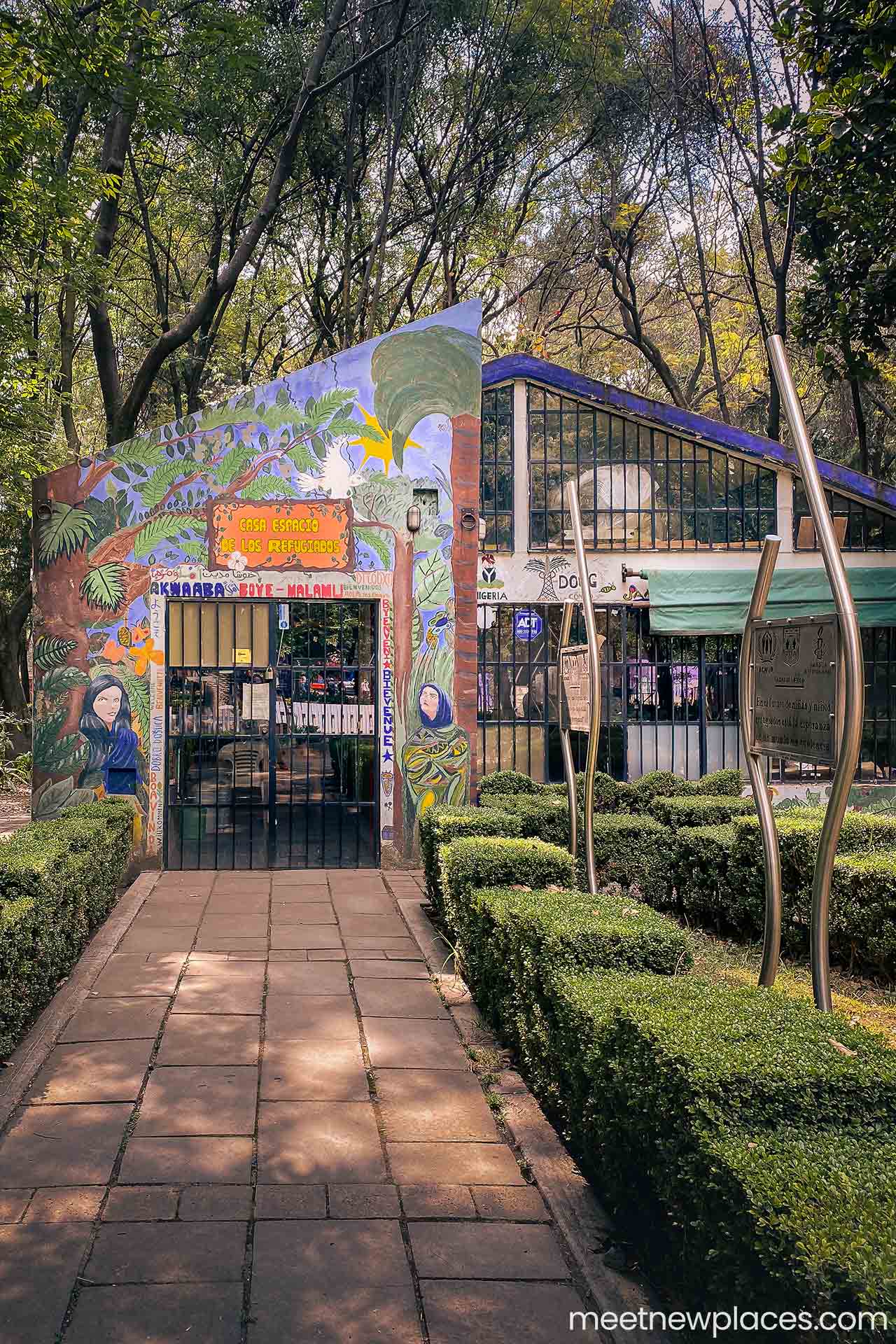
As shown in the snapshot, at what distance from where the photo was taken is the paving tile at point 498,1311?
3029mm

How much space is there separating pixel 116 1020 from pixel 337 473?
6121 mm

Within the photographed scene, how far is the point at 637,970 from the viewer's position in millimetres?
4688

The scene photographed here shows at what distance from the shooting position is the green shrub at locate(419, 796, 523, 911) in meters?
8.18

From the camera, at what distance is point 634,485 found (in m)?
13.0

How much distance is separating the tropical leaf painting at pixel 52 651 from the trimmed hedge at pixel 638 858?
17.1 feet

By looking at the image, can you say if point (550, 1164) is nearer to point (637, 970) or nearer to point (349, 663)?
point (637, 970)

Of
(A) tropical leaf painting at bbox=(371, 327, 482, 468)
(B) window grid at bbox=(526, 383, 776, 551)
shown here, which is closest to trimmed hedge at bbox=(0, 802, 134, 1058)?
(A) tropical leaf painting at bbox=(371, 327, 482, 468)

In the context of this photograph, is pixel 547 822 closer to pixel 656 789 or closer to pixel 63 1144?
pixel 656 789

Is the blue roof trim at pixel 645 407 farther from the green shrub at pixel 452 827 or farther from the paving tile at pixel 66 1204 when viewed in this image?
the paving tile at pixel 66 1204

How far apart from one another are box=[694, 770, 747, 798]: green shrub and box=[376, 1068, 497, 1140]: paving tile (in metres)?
6.25

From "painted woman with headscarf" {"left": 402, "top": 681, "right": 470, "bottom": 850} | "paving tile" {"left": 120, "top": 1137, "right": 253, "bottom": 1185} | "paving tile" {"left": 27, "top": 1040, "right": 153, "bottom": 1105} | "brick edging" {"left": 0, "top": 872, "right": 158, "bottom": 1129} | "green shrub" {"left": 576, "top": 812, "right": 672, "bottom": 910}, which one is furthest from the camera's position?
"painted woman with headscarf" {"left": 402, "top": 681, "right": 470, "bottom": 850}

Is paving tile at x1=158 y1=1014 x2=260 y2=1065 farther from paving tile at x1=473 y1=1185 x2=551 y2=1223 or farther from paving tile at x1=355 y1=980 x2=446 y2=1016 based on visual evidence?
paving tile at x1=473 y1=1185 x2=551 y2=1223

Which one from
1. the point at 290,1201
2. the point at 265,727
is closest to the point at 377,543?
the point at 265,727

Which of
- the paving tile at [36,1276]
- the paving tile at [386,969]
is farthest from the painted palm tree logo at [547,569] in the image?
the paving tile at [36,1276]
